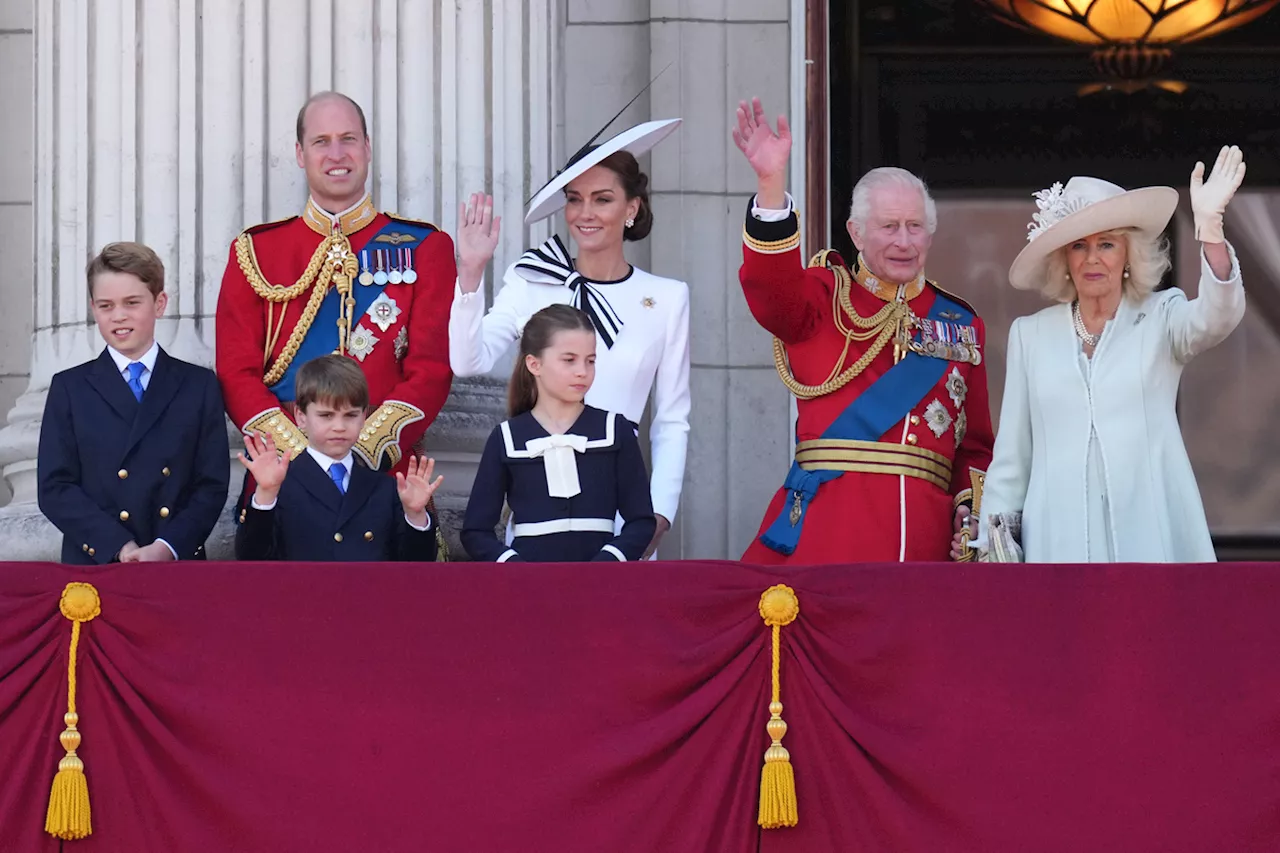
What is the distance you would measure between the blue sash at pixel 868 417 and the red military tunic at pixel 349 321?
863mm

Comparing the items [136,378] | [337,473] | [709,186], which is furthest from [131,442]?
[709,186]

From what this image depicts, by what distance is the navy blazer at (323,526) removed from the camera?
5.07m

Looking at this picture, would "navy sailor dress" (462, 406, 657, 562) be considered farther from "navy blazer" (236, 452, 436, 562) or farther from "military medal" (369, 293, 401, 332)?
"military medal" (369, 293, 401, 332)

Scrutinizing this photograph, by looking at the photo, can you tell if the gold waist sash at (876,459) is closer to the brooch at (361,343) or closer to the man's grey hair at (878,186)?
the man's grey hair at (878,186)

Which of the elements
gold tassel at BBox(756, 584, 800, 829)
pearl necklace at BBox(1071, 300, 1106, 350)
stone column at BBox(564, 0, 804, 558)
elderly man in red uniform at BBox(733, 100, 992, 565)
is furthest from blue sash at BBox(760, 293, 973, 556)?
stone column at BBox(564, 0, 804, 558)

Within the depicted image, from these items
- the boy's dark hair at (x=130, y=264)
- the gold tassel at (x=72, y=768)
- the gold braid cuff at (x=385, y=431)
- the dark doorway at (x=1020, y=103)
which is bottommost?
the gold tassel at (x=72, y=768)

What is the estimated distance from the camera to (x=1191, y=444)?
9.09m

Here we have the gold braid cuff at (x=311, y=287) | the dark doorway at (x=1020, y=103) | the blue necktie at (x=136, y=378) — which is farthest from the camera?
the dark doorway at (x=1020, y=103)

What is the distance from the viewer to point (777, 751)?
14.3 feet

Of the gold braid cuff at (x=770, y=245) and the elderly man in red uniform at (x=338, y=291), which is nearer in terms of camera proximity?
the gold braid cuff at (x=770, y=245)

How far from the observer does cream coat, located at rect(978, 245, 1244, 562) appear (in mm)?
4992

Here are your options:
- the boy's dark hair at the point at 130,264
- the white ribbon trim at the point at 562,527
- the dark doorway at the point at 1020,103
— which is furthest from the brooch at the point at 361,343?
the dark doorway at the point at 1020,103

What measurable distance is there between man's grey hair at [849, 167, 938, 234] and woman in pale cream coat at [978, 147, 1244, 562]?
376 millimetres

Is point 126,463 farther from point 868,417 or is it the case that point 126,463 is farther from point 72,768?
point 868,417
